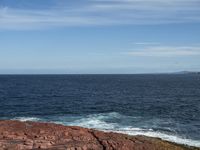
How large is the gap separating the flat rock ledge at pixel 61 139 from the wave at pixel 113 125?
17.7 metres

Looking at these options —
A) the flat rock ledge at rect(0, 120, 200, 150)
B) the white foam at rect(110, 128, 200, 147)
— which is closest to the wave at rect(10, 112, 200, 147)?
the white foam at rect(110, 128, 200, 147)

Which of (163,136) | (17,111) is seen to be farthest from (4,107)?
(163,136)

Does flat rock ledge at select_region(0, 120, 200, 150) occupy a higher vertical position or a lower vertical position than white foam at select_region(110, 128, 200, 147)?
higher

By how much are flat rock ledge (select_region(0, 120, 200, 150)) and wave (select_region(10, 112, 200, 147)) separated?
17676 mm

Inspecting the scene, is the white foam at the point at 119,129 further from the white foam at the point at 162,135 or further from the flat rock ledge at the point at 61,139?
the flat rock ledge at the point at 61,139

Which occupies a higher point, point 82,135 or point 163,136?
point 82,135

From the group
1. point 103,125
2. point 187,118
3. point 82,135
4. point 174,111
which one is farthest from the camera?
point 174,111

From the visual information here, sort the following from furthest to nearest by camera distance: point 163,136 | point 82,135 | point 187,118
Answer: point 187,118
point 163,136
point 82,135

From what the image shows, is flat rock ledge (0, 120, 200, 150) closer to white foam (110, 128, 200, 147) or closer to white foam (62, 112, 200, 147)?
white foam (110, 128, 200, 147)

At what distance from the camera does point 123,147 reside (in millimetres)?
35312

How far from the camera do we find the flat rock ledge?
34.2m

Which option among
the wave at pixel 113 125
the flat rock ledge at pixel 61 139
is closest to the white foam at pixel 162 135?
the wave at pixel 113 125

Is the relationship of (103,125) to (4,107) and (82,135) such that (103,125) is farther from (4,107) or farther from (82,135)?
(4,107)

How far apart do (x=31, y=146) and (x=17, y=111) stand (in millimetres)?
55127
